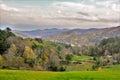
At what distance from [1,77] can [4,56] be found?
62.1 m

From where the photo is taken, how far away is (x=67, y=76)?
3459cm

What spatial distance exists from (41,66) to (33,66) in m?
5.25

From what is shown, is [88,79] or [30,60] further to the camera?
[30,60]

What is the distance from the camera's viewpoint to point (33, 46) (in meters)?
119

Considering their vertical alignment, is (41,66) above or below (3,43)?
below

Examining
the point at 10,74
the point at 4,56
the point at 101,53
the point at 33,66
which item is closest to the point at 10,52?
the point at 4,56

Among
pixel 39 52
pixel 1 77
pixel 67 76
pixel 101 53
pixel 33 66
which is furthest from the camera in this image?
pixel 101 53

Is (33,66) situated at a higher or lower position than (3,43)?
lower

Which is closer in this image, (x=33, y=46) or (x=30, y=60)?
(x=30, y=60)

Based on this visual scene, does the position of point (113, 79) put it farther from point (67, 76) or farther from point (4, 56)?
point (4, 56)

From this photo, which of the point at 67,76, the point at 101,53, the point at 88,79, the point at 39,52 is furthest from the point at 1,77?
the point at 101,53

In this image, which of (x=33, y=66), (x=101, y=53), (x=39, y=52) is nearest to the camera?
(x=33, y=66)

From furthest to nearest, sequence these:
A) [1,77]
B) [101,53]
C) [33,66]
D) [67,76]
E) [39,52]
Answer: [101,53] → [39,52] → [33,66] → [67,76] → [1,77]

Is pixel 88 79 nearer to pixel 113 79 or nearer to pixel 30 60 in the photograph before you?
pixel 113 79
